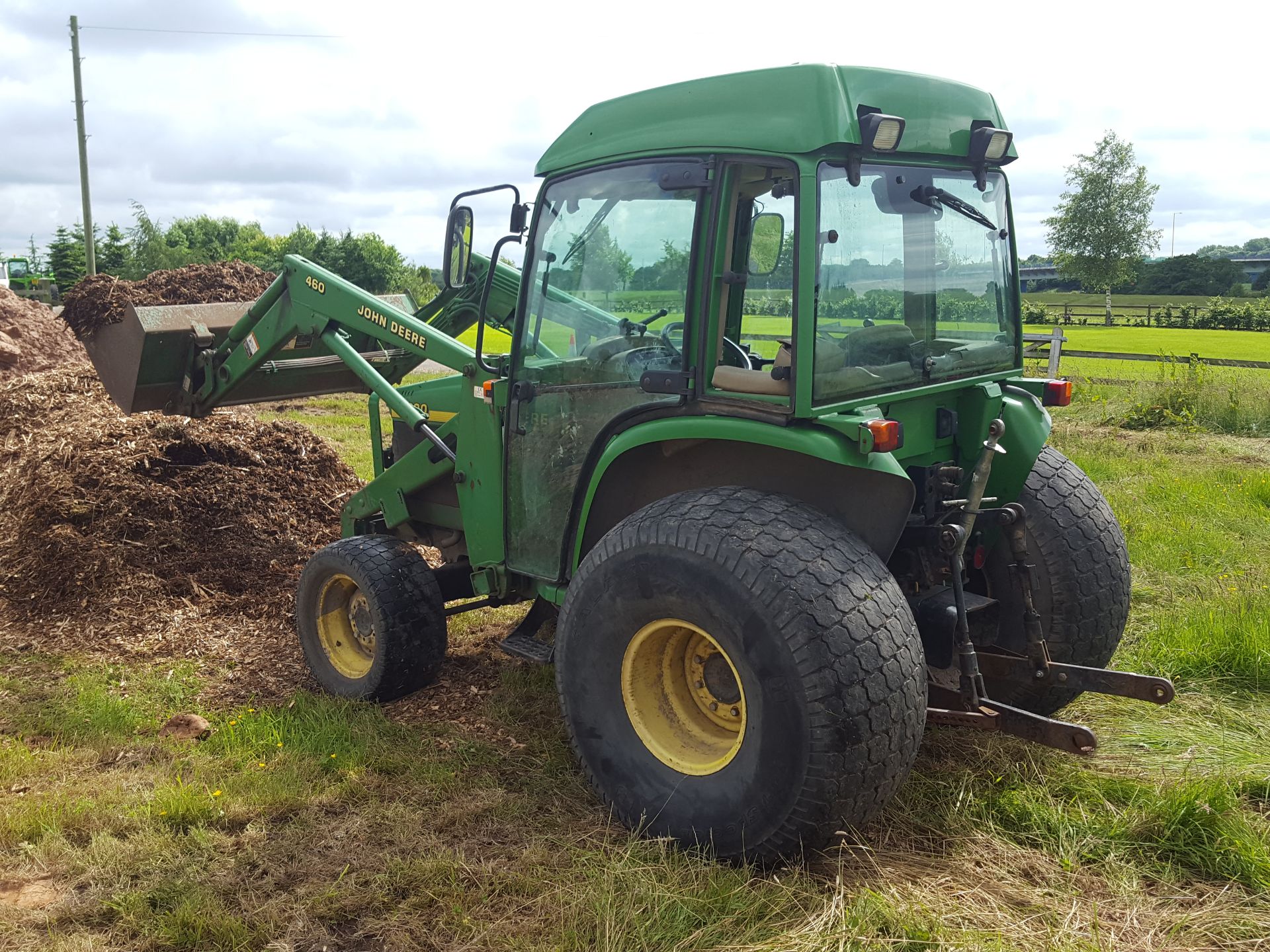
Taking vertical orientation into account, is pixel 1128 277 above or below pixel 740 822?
above

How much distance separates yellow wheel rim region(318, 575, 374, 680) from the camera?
16.1 feet

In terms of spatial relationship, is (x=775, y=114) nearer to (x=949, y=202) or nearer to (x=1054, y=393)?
(x=949, y=202)

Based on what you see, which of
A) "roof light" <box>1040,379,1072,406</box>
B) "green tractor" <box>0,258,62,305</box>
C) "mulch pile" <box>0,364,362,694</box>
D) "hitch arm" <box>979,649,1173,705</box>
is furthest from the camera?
"green tractor" <box>0,258,62,305</box>

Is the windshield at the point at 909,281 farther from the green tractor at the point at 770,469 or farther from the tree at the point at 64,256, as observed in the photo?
the tree at the point at 64,256

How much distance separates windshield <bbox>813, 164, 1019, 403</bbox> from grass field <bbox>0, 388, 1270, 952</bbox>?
1.47 m

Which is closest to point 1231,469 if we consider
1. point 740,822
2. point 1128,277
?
point 740,822

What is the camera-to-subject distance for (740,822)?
311 cm

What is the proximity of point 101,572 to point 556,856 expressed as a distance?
13.0 feet

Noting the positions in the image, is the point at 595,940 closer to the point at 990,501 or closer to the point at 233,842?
the point at 233,842

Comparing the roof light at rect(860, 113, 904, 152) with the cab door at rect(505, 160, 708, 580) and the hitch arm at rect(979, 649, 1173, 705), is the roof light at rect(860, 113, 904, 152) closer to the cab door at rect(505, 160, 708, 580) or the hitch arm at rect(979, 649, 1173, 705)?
the cab door at rect(505, 160, 708, 580)

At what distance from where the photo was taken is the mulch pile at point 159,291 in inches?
239

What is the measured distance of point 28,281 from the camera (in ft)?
111

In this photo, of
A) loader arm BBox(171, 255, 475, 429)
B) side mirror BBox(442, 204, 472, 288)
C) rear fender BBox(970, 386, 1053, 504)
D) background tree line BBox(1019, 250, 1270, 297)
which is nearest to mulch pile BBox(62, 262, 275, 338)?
loader arm BBox(171, 255, 475, 429)

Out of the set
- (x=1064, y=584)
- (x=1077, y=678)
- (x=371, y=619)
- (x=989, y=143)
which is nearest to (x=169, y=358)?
(x=371, y=619)
